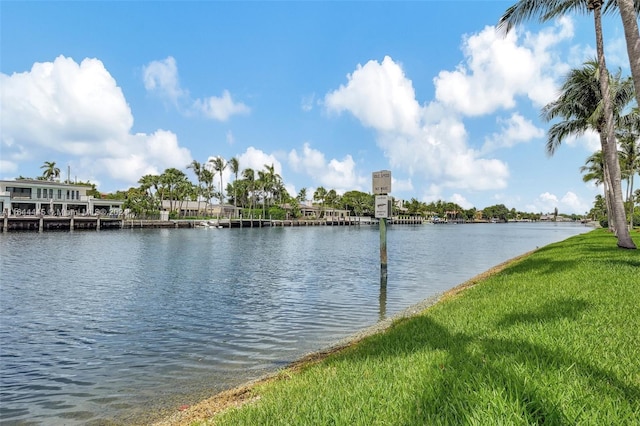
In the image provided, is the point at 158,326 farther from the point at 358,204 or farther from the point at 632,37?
the point at 358,204

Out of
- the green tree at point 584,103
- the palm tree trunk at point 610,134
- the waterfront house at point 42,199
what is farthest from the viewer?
the waterfront house at point 42,199

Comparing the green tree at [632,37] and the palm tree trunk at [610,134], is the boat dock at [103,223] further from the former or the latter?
the green tree at [632,37]

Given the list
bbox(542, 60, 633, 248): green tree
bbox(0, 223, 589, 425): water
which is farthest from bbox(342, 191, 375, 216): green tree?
bbox(0, 223, 589, 425): water

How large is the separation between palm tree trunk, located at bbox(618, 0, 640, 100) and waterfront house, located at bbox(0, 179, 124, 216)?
8429 cm

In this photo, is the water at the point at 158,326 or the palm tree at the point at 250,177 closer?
the water at the point at 158,326

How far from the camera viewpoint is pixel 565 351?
4.87 metres

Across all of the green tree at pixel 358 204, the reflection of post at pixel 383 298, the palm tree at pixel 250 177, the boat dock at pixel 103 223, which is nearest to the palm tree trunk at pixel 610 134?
the reflection of post at pixel 383 298

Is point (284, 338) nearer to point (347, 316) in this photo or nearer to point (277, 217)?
point (347, 316)

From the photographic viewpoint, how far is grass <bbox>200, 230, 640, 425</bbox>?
11.6 feet

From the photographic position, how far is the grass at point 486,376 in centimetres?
354

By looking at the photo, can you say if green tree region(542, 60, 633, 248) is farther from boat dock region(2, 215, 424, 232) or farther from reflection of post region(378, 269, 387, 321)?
boat dock region(2, 215, 424, 232)

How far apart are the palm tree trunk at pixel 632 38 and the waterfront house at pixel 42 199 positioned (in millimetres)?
84286

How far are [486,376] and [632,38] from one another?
1032 cm

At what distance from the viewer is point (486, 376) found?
426 centimetres
